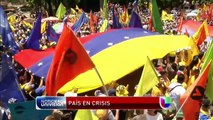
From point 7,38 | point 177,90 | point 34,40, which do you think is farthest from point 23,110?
point 7,38

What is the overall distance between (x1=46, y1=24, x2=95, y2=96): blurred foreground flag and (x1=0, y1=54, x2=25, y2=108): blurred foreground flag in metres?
0.98

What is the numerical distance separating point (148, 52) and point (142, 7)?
35.0 m

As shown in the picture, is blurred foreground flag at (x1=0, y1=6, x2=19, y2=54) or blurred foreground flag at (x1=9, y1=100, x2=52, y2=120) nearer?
blurred foreground flag at (x1=9, y1=100, x2=52, y2=120)

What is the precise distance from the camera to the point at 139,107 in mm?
5188

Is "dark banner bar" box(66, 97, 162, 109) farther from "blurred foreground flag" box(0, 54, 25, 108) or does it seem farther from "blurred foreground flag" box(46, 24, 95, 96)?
"blurred foreground flag" box(0, 54, 25, 108)

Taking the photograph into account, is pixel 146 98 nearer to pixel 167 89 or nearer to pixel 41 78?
pixel 167 89

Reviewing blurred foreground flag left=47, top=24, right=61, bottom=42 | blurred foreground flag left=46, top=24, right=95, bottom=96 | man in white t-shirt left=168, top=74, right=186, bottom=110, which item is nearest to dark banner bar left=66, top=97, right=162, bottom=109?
blurred foreground flag left=46, top=24, right=95, bottom=96

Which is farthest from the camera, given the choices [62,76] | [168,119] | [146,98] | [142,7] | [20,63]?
[142,7]

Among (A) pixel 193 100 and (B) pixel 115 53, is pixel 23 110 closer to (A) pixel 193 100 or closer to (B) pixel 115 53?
(A) pixel 193 100

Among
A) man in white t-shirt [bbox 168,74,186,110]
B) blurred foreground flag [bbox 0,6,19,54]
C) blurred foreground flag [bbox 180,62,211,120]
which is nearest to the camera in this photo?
blurred foreground flag [bbox 180,62,211,120]

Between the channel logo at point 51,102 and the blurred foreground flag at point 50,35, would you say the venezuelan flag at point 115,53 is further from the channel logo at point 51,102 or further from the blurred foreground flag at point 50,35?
the channel logo at point 51,102


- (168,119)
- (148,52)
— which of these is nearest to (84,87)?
(148,52)

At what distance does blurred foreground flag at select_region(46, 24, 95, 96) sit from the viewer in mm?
7793

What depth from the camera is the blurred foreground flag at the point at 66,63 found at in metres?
7.79
